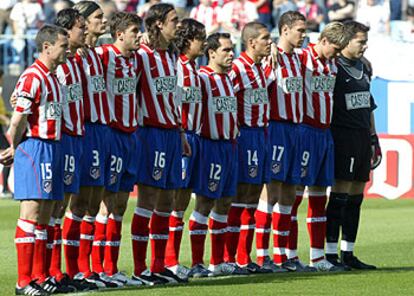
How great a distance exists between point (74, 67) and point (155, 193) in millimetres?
1430

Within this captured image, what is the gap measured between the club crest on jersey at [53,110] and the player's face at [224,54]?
2.41 meters

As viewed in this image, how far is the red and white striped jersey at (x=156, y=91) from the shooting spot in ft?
41.2

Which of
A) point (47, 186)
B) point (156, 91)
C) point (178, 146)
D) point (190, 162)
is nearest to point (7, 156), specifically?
point (47, 186)

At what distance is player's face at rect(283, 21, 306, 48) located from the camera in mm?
13641

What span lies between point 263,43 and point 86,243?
2.73 m

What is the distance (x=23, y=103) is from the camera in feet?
36.8

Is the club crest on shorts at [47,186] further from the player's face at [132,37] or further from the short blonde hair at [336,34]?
the short blonde hair at [336,34]

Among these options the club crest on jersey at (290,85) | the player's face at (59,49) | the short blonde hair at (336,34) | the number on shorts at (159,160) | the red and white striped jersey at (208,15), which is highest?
the red and white striped jersey at (208,15)

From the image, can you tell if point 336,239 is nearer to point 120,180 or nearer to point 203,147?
point 203,147

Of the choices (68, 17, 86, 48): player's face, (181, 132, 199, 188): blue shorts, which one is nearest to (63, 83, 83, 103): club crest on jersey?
(68, 17, 86, 48): player's face

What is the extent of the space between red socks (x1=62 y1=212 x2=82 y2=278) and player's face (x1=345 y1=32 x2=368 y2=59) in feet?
11.6

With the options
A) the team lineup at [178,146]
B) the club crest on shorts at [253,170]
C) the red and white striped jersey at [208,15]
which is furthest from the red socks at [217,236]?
the red and white striped jersey at [208,15]

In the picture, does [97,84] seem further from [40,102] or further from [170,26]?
[40,102]

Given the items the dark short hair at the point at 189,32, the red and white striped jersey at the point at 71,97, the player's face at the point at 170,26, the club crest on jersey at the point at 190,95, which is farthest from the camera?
the club crest on jersey at the point at 190,95
